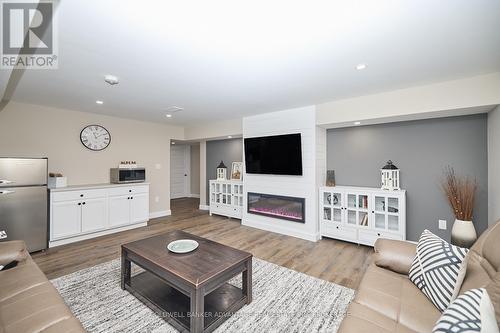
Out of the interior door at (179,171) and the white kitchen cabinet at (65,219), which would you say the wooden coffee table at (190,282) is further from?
the interior door at (179,171)

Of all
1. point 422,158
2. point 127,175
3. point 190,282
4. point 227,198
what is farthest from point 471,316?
point 127,175

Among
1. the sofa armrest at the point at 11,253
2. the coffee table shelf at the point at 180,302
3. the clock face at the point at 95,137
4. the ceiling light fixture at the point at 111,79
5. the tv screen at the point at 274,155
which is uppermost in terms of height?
the ceiling light fixture at the point at 111,79

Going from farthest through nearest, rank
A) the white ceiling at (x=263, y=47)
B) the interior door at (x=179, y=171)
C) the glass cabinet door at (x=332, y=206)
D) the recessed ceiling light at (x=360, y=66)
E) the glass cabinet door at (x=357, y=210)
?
the interior door at (x=179, y=171) < the glass cabinet door at (x=332, y=206) < the glass cabinet door at (x=357, y=210) < the recessed ceiling light at (x=360, y=66) < the white ceiling at (x=263, y=47)

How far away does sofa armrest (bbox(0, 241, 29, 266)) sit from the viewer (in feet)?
6.00

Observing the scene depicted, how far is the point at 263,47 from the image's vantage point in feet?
6.16

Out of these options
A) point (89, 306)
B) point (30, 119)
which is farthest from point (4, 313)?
point (30, 119)

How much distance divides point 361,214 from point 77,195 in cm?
477

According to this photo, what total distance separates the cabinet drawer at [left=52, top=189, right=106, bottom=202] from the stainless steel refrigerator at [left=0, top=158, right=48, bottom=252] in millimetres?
156

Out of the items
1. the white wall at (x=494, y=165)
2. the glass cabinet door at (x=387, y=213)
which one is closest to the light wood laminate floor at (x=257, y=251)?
the glass cabinet door at (x=387, y=213)

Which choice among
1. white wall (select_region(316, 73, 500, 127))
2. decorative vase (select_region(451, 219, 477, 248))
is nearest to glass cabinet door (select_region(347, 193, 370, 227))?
decorative vase (select_region(451, 219, 477, 248))

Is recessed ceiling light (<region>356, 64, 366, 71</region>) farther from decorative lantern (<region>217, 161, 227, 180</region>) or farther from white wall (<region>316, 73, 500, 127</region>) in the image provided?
decorative lantern (<region>217, 161, 227, 180</region>)

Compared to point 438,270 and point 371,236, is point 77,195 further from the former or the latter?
point 371,236

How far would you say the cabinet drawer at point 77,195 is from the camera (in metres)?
3.47

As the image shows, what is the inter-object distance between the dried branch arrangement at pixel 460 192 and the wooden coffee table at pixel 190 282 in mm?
2642
